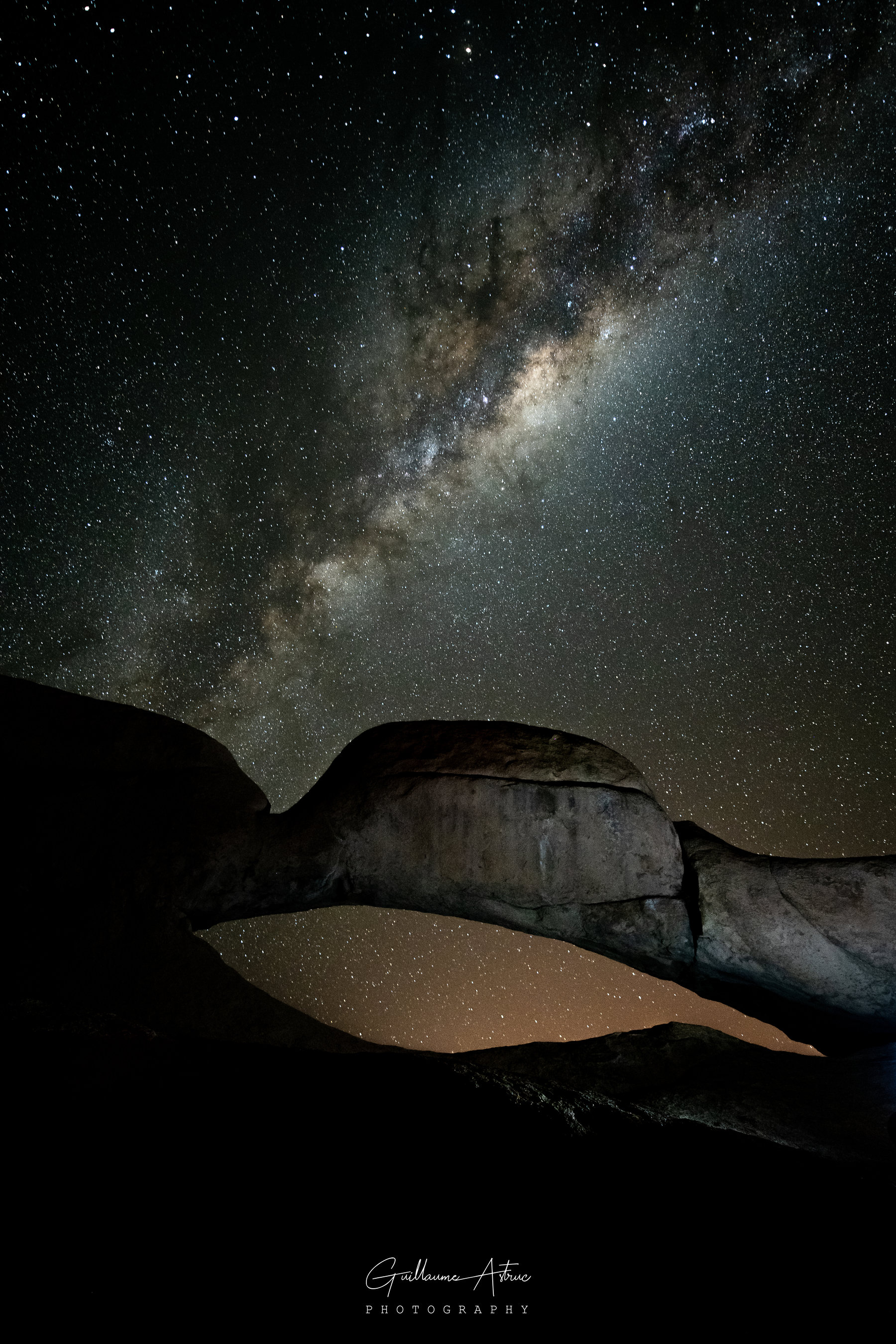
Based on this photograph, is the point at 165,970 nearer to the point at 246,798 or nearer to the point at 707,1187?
the point at 246,798

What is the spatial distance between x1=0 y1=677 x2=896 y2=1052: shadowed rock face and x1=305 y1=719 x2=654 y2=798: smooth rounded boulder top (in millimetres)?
24

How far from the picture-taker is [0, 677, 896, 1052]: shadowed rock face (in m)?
5.37

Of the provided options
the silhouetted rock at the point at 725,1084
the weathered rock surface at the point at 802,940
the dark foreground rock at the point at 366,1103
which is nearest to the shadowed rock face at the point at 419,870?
the weathered rock surface at the point at 802,940

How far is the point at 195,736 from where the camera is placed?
7.08 metres

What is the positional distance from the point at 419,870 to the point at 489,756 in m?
1.41

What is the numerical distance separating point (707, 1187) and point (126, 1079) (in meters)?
2.21

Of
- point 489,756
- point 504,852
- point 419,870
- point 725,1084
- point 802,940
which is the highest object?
point 489,756

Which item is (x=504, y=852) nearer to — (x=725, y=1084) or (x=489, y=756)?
(x=489, y=756)

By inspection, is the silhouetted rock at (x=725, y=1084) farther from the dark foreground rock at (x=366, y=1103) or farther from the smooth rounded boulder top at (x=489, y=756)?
the smooth rounded boulder top at (x=489, y=756)

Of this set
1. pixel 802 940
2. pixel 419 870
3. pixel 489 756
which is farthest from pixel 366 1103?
pixel 802 940

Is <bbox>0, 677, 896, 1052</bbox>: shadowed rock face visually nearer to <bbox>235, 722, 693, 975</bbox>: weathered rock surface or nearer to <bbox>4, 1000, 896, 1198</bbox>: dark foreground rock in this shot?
<bbox>235, 722, 693, 975</bbox>: weathered rock surface

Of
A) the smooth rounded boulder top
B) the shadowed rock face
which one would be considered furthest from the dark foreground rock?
the smooth rounded boulder top

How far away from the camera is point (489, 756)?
6.40m

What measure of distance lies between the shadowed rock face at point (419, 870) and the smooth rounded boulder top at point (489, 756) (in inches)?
1.0
